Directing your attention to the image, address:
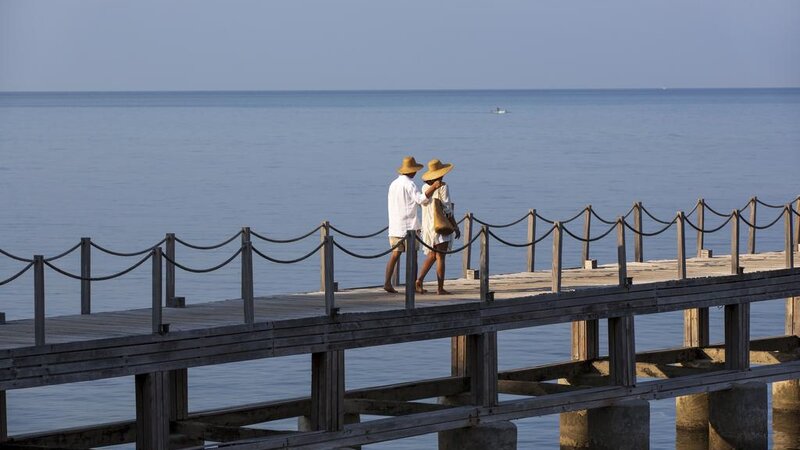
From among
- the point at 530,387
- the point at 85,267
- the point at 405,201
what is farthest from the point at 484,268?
the point at 85,267

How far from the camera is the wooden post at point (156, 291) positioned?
52.5 ft

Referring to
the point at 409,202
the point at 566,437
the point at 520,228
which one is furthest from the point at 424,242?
the point at 520,228

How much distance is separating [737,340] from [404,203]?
17.6 ft

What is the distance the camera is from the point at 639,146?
111 metres

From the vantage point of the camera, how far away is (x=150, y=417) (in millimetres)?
16406

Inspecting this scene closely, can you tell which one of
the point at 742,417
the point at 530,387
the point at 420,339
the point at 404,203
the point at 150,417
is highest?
the point at 404,203

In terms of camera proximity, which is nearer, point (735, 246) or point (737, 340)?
point (735, 246)

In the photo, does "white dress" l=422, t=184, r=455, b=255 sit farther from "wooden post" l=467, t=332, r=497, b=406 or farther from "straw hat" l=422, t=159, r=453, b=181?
"wooden post" l=467, t=332, r=497, b=406

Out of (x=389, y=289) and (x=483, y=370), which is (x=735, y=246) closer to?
(x=483, y=370)

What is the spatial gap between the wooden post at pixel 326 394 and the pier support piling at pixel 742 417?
6.41 m

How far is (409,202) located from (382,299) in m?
1.15

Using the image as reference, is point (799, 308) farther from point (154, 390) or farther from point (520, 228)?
point (520, 228)

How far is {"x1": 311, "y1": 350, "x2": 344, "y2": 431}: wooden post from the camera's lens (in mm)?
17812

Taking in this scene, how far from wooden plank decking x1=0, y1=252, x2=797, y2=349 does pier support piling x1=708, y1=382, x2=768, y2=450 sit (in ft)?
5.13
